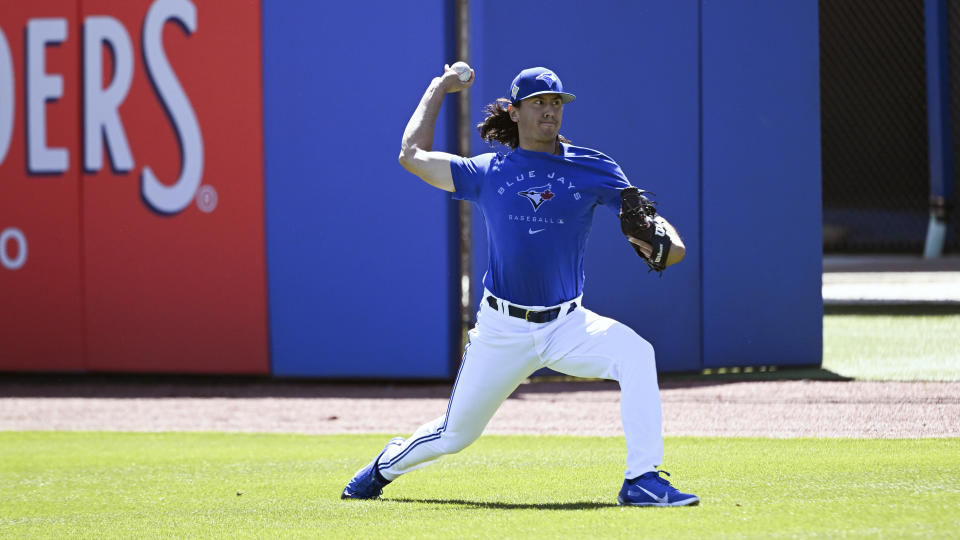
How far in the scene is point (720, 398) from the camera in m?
9.45

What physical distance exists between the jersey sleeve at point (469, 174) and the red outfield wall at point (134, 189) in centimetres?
561

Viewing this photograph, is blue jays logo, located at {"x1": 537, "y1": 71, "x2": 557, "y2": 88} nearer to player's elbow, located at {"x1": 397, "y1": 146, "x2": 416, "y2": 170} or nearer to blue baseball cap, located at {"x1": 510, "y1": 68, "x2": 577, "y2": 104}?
blue baseball cap, located at {"x1": 510, "y1": 68, "x2": 577, "y2": 104}

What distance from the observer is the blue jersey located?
5324 mm

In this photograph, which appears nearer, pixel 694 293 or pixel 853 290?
pixel 694 293

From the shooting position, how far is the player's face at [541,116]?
17.7 ft

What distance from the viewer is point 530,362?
17.5 ft

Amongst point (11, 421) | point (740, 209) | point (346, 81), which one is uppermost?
point (346, 81)

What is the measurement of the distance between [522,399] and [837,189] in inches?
594

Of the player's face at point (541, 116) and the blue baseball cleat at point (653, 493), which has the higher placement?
the player's face at point (541, 116)

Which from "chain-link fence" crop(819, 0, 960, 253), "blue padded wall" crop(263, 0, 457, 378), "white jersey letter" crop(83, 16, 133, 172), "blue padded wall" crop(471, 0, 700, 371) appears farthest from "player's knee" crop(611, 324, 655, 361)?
"chain-link fence" crop(819, 0, 960, 253)

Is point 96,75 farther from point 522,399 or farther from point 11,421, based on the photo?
point 522,399

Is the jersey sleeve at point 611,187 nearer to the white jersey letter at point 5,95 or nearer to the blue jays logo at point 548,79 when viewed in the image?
the blue jays logo at point 548,79

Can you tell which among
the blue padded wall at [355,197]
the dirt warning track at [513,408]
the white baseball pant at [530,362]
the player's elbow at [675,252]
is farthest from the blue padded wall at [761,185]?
the player's elbow at [675,252]

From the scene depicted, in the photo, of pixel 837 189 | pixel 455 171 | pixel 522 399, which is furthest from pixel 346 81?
pixel 837 189
